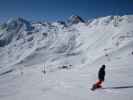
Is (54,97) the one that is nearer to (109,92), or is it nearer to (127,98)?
(109,92)

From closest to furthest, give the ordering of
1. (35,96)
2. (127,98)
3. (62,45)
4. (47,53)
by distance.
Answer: (127,98) → (35,96) → (47,53) → (62,45)

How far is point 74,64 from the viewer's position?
83688 millimetres

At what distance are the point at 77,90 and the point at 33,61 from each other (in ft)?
322

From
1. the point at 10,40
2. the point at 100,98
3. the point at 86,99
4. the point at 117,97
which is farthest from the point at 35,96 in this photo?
the point at 10,40

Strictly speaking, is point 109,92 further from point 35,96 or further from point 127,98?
point 35,96

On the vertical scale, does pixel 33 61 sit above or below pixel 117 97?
below

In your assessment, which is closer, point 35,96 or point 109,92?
point 109,92

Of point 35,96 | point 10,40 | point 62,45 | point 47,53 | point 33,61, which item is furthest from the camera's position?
point 10,40

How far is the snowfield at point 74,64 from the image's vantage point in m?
14.1

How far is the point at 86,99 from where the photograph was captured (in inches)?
462

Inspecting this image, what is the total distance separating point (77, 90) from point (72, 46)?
110 meters

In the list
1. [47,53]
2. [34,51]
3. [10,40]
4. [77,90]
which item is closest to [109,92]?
[77,90]

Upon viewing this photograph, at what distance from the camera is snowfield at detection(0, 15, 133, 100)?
555 inches

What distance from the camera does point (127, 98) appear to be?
1106 centimetres
